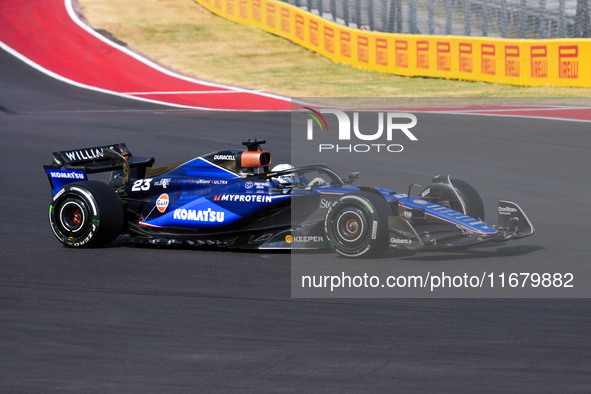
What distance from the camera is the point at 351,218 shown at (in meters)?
8.90

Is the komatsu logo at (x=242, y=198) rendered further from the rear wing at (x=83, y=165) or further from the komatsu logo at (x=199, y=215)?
the rear wing at (x=83, y=165)

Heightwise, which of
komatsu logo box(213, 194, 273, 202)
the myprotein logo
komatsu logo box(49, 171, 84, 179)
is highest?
komatsu logo box(49, 171, 84, 179)

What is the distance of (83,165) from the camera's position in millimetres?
10820

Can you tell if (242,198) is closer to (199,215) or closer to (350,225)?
(199,215)

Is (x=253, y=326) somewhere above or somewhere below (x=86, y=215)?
below

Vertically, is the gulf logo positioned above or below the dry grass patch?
below

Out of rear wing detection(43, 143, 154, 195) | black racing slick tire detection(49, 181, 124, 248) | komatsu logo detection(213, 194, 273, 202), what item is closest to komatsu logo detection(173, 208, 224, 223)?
komatsu logo detection(213, 194, 273, 202)

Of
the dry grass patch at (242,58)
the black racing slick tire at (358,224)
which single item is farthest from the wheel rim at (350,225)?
the dry grass patch at (242,58)

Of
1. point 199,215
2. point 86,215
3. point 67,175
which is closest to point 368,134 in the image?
point 67,175

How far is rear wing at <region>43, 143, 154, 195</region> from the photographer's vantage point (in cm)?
1049

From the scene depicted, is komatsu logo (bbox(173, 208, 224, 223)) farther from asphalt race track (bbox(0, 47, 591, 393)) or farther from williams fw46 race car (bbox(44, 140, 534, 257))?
asphalt race track (bbox(0, 47, 591, 393))

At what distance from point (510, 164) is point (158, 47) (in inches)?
721

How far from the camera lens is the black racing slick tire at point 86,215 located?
32.0ft

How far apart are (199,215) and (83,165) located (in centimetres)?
185
